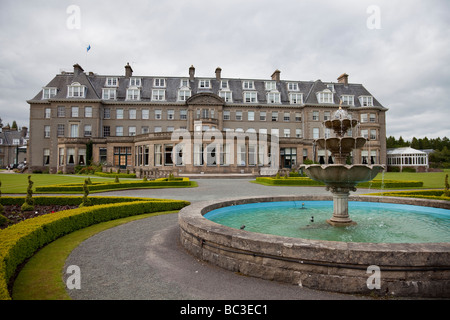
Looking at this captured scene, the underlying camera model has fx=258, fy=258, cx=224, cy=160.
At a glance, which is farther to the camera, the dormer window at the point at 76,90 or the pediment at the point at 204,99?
the dormer window at the point at 76,90

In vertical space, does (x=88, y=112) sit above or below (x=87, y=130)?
above

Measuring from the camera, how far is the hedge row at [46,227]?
15.8ft

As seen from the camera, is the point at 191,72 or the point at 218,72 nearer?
the point at 191,72

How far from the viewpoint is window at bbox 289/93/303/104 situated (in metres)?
52.0

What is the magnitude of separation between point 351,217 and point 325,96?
46.6 m

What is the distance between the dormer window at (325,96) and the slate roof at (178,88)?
0.81 meters

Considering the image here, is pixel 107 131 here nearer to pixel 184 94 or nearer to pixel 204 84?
pixel 184 94

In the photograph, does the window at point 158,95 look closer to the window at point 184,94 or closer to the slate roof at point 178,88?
the slate roof at point 178,88

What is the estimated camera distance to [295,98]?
52125 mm

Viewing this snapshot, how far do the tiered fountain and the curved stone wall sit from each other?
3199 millimetres

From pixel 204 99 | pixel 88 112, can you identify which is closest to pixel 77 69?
pixel 88 112

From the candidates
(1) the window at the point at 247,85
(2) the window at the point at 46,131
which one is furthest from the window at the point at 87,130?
(1) the window at the point at 247,85

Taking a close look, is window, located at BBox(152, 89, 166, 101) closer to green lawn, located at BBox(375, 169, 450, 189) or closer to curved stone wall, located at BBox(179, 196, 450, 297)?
green lawn, located at BBox(375, 169, 450, 189)

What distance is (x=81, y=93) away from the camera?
46.5 metres
